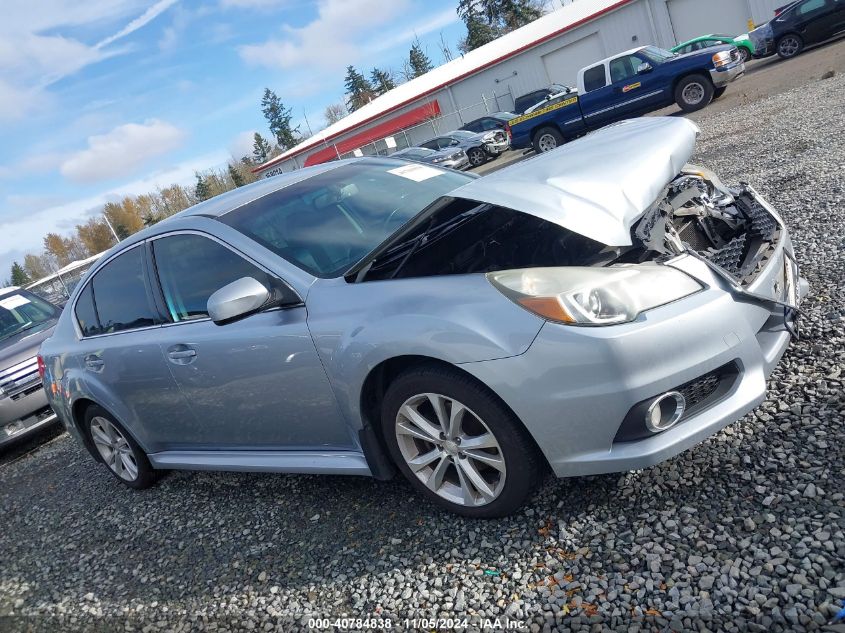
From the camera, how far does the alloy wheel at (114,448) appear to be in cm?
453

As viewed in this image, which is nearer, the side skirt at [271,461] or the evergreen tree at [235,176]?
the side skirt at [271,461]

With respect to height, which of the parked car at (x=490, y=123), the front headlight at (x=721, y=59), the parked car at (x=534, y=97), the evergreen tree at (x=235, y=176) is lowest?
the front headlight at (x=721, y=59)

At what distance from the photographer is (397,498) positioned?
10.6 feet

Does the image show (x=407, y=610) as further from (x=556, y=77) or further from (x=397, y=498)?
(x=556, y=77)

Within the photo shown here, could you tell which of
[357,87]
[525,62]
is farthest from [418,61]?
[525,62]

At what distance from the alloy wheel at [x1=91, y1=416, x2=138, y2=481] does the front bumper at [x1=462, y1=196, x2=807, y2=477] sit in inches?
123

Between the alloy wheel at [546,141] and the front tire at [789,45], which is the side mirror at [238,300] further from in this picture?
the front tire at [789,45]

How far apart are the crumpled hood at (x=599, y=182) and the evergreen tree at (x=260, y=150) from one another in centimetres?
9255

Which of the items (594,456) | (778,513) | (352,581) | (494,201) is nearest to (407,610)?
(352,581)

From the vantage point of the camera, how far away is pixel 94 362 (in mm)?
4258

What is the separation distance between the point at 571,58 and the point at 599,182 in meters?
34.1

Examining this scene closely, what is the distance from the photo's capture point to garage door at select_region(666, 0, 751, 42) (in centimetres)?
2920

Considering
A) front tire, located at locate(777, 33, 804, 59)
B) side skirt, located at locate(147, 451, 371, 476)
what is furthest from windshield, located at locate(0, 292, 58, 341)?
front tire, located at locate(777, 33, 804, 59)

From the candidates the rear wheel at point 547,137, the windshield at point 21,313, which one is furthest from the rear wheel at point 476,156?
the windshield at point 21,313
